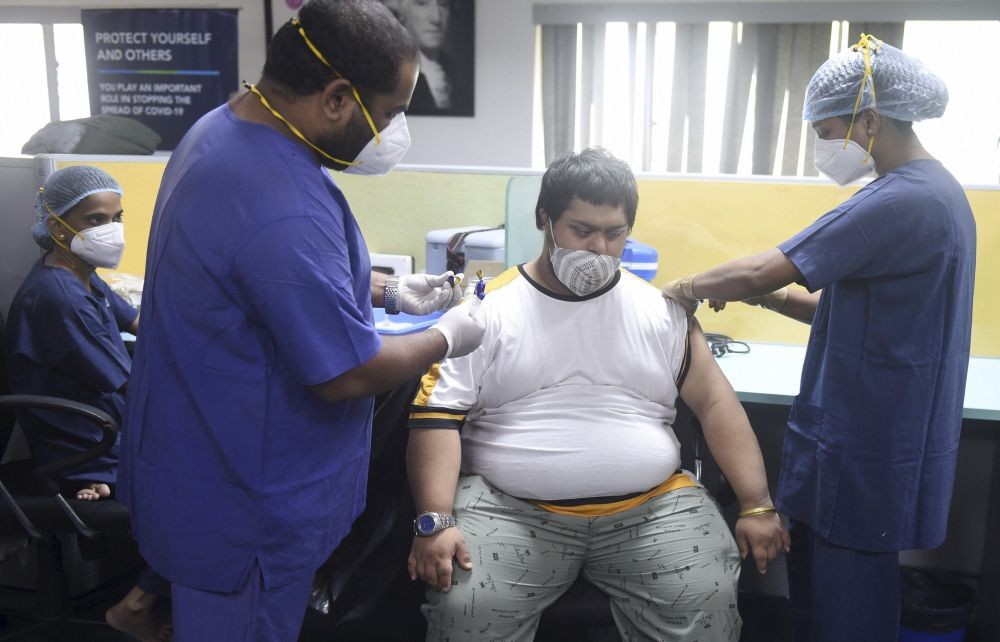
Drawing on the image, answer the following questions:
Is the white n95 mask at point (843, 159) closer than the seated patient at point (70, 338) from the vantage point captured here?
Yes

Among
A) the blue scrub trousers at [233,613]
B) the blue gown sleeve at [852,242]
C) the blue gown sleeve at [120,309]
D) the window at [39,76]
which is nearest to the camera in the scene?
the blue scrub trousers at [233,613]

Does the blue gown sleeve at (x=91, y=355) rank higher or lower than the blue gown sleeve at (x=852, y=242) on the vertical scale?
lower

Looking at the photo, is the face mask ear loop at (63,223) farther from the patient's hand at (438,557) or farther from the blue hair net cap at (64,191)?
the patient's hand at (438,557)

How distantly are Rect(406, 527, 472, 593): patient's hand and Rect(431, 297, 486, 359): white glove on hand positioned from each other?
14.1 inches

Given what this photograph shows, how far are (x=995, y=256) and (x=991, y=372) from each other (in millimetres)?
331

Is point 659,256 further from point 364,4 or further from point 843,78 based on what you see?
point 364,4

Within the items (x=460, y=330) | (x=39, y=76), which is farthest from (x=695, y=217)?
(x=39, y=76)

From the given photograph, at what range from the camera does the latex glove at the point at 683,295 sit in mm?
1615

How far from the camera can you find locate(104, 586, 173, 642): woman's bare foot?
1442mm

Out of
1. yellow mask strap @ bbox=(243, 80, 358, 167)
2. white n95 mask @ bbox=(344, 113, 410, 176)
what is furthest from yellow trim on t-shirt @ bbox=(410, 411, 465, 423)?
yellow mask strap @ bbox=(243, 80, 358, 167)

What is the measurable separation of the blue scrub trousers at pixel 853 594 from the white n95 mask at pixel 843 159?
0.70 metres

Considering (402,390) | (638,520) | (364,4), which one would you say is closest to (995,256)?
(638,520)

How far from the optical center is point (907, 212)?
1323mm

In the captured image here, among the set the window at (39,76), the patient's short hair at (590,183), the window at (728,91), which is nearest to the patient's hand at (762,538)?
the patient's short hair at (590,183)
